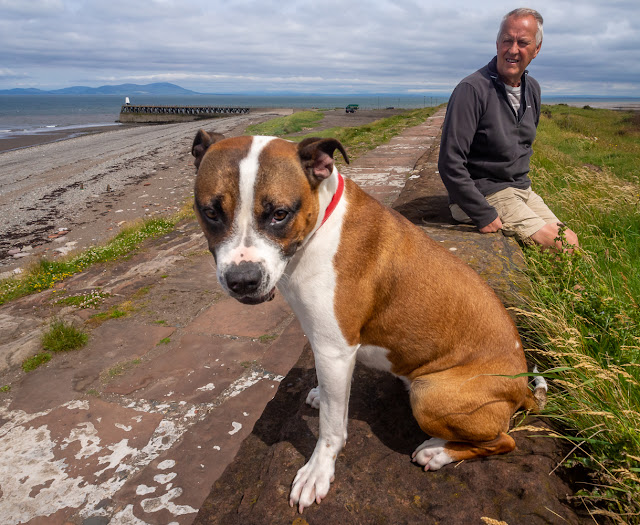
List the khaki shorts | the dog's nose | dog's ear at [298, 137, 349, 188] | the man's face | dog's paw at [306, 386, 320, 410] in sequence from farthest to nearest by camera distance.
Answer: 1. the khaki shorts
2. the man's face
3. dog's paw at [306, 386, 320, 410]
4. dog's ear at [298, 137, 349, 188]
5. the dog's nose

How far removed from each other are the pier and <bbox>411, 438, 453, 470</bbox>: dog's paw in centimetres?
6195

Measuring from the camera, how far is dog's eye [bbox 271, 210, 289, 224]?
219cm

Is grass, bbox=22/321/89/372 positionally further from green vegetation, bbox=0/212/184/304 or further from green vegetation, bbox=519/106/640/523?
green vegetation, bbox=519/106/640/523

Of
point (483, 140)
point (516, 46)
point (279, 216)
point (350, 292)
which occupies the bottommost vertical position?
point (350, 292)

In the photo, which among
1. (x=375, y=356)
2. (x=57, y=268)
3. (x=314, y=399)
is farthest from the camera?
(x=57, y=268)

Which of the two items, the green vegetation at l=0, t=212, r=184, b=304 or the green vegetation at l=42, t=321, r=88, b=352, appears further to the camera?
the green vegetation at l=0, t=212, r=184, b=304

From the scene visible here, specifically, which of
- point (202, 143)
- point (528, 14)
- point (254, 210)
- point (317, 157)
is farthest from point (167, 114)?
point (254, 210)

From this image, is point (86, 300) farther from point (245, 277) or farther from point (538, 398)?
point (538, 398)

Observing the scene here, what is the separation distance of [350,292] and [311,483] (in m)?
0.97

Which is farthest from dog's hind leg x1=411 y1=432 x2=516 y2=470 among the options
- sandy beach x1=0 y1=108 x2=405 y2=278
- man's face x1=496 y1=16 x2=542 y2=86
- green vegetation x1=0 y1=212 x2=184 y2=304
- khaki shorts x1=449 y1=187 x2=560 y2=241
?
sandy beach x1=0 y1=108 x2=405 y2=278

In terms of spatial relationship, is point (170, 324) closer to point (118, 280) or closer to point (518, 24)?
point (118, 280)

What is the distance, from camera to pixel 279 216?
220 centimetres

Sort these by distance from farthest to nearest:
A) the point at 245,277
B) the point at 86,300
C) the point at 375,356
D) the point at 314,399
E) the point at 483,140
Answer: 1. the point at 483,140
2. the point at 86,300
3. the point at 314,399
4. the point at 375,356
5. the point at 245,277

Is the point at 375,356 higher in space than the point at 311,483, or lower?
higher
